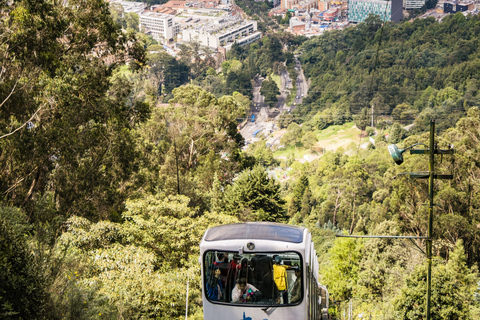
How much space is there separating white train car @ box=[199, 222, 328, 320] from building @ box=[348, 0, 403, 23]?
10257cm

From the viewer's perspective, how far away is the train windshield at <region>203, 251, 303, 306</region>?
6395mm

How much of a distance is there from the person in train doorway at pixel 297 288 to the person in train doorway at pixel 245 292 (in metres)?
0.45

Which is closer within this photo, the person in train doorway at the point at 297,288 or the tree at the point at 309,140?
the person in train doorway at the point at 297,288

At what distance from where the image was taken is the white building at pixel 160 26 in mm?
112625

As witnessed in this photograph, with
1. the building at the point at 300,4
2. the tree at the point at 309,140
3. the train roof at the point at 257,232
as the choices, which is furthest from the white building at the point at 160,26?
the train roof at the point at 257,232

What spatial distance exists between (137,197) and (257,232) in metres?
11.2

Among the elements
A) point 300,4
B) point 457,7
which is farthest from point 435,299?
point 300,4

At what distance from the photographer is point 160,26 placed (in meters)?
114

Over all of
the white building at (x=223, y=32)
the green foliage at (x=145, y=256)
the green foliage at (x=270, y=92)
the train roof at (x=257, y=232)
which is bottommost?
the green foliage at (x=270, y=92)

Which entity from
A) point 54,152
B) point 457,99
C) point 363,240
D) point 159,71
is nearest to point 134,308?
point 54,152

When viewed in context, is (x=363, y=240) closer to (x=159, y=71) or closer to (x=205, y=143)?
(x=205, y=143)

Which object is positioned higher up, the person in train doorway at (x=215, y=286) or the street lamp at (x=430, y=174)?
the street lamp at (x=430, y=174)

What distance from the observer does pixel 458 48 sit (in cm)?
7856

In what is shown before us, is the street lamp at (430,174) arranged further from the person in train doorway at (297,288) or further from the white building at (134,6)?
the white building at (134,6)
